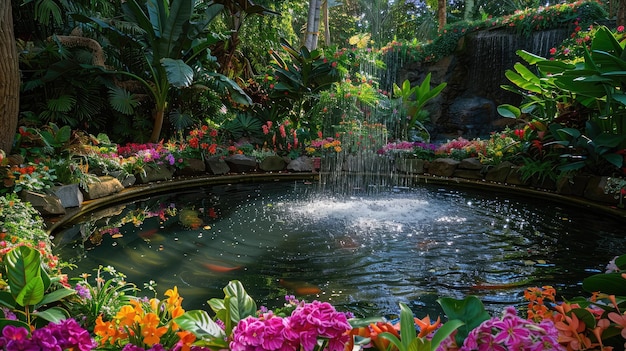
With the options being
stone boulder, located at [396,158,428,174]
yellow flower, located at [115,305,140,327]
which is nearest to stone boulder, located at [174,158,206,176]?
stone boulder, located at [396,158,428,174]

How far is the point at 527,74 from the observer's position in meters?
6.57

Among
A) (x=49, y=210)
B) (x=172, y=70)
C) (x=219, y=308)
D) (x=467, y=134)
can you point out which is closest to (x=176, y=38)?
(x=172, y=70)

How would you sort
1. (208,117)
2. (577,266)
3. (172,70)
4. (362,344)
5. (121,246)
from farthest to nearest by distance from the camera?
(208,117)
(172,70)
(121,246)
(577,266)
(362,344)

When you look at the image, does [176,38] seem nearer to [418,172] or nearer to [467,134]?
[418,172]

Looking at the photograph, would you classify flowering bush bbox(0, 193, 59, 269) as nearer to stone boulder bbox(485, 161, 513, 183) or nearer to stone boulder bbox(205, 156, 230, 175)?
stone boulder bbox(205, 156, 230, 175)

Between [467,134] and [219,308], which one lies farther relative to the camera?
[467,134]

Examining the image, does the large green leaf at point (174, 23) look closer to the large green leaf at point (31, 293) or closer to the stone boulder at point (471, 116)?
the large green leaf at point (31, 293)

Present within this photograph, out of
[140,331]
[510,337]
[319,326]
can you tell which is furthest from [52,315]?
[510,337]

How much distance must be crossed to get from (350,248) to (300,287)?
859 millimetres

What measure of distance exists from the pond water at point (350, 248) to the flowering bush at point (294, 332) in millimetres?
1368

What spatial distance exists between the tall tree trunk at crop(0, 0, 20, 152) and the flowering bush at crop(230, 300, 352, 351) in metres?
4.73

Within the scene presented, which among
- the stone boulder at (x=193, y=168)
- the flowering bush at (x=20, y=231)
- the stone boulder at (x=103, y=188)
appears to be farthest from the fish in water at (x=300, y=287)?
the stone boulder at (x=193, y=168)

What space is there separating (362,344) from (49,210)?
12.7 ft

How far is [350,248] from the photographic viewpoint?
3.36m
